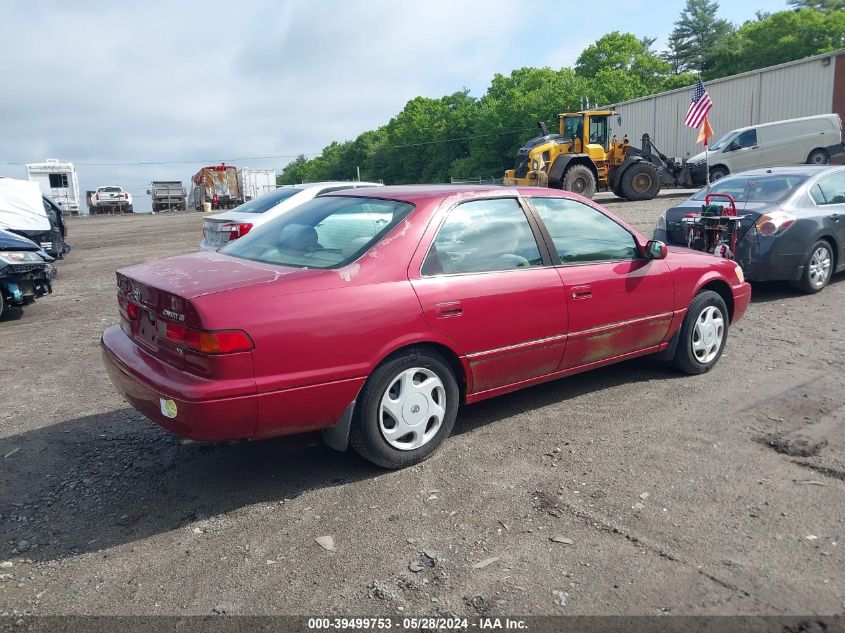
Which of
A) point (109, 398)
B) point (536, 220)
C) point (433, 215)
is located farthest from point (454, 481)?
point (109, 398)

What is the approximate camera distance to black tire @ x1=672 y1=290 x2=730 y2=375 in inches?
214

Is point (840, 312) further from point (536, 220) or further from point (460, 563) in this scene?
point (460, 563)

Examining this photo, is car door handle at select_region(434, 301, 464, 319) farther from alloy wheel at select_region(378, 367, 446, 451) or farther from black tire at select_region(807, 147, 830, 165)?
black tire at select_region(807, 147, 830, 165)

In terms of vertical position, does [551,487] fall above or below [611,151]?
below

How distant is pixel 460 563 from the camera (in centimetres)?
305

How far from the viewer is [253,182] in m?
49.2

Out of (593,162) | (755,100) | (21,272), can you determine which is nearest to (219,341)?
(21,272)

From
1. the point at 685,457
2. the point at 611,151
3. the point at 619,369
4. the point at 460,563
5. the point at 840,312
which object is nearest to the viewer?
the point at 460,563

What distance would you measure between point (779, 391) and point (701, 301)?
86cm

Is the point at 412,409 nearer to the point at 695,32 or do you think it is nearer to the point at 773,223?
the point at 773,223

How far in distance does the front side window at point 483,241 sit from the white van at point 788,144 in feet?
71.6

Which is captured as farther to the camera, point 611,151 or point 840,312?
point 611,151

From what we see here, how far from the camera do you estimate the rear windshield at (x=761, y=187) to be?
338 inches

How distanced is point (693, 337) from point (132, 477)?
4091mm
